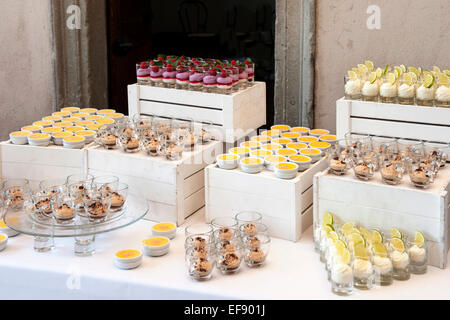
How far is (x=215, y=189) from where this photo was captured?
3.12 metres

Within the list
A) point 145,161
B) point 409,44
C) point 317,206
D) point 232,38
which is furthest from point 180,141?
point 232,38

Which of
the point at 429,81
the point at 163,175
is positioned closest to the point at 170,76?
the point at 163,175

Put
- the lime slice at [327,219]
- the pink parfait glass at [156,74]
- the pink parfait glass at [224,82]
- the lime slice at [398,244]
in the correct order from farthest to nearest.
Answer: the pink parfait glass at [156,74] → the pink parfait glass at [224,82] → the lime slice at [327,219] → the lime slice at [398,244]

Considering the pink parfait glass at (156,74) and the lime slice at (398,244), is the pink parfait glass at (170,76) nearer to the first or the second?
the pink parfait glass at (156,74)

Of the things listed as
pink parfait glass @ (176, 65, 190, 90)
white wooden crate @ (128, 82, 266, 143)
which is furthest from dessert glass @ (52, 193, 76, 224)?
pink parfait glass @ (176, 65, 190, 90)

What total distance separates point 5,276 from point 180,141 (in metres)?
1.05

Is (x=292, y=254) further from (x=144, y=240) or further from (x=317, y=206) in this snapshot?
(x=144, y=240)

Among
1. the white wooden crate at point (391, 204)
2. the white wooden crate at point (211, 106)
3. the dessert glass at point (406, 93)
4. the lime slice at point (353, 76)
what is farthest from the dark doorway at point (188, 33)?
the white wooden crate at point (391, 204)

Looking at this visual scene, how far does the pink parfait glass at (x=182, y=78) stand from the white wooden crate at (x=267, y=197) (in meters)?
0.78

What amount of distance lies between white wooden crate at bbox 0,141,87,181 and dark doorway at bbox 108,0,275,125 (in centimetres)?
178

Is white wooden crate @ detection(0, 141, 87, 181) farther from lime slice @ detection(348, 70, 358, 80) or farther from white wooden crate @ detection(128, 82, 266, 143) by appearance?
lime slice @ detection(348, 70, 358, 80)

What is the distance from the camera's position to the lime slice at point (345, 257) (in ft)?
8.12

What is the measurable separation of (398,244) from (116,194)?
4.15ft

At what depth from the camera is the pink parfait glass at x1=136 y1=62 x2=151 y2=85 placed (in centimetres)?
385
